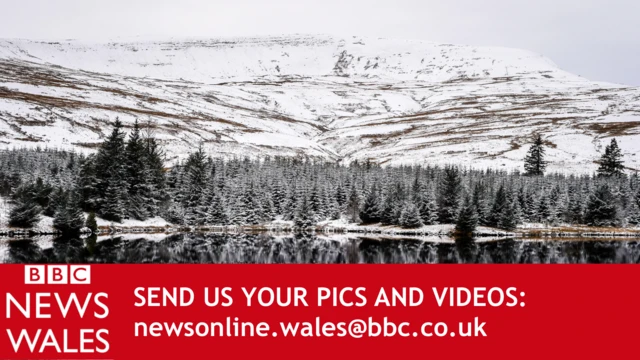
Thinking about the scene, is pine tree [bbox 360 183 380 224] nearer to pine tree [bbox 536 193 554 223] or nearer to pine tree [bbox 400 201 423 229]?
pine tree [bbox 400 201 423 229]

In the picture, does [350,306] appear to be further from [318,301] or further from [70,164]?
[70,164]

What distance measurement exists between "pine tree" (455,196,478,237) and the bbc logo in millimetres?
77606

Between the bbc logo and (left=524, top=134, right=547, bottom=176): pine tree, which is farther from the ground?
the bbc logo

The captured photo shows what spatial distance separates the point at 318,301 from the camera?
20.3m

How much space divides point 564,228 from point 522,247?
110 ft

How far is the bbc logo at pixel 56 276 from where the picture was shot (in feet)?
71.9

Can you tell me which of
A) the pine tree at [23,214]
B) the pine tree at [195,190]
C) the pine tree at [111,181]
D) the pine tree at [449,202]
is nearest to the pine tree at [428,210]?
the pine tree at [449,202]

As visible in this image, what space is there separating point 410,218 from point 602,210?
33163 mm

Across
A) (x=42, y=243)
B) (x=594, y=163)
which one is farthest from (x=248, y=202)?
(x=594, y=163)

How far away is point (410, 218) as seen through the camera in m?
99.8

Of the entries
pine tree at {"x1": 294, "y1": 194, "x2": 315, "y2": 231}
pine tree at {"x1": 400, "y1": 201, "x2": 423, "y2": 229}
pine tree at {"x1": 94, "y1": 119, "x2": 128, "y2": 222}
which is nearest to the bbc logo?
pine tree at {"x1": 94, "y1": 119, "x2": 128, "y2": 222}

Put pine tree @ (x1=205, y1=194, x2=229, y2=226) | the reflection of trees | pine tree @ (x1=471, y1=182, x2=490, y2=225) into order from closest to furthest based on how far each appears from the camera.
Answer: the reflection of trees → pine tree @ (x1=471, y1=182, x2=490, y2=225) → pine tree @ (x1=205, y1=194, x2=229, y2=226)

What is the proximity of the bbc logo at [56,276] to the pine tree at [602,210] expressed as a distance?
325ft

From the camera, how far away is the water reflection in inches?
2125
